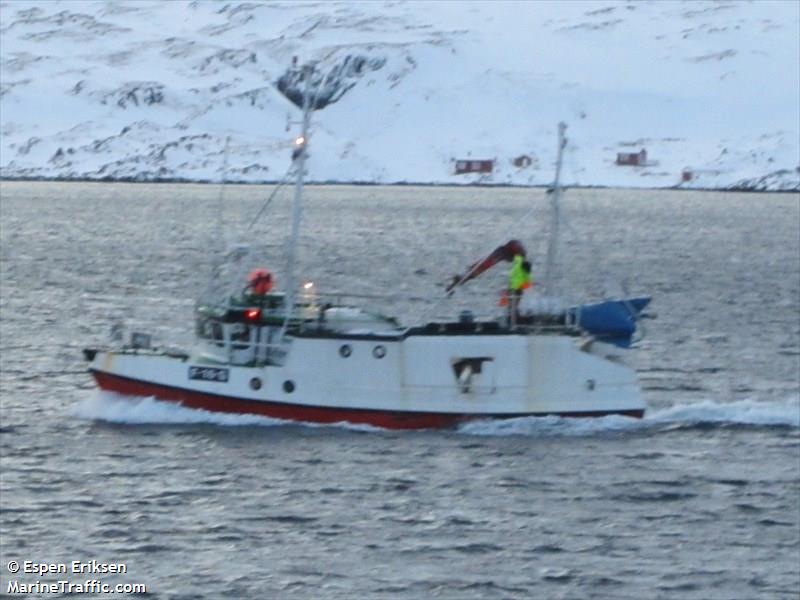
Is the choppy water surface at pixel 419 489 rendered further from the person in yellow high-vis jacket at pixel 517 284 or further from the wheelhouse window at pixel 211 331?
the person in yellow high-vis jacket at pixel 517 284

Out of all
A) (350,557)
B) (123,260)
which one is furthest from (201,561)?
(123,260)

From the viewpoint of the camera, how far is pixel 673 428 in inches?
1601

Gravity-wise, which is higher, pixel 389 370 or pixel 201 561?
pixel 389 370

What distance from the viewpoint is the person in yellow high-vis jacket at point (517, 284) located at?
40062mm

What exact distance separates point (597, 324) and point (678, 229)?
102 meters

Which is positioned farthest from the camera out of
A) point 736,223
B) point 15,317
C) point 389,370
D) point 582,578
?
point 736,223

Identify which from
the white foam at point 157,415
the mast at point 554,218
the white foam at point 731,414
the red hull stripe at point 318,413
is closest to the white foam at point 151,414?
the white foam at point 157,415

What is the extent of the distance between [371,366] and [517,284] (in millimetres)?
3489

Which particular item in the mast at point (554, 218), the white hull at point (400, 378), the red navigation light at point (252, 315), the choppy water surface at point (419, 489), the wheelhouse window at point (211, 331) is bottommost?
the choppy water surface at point (419, 489)

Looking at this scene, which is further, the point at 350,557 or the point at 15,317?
the point at 15,317

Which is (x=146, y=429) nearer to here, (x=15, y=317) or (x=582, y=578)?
(x=582, y=578)

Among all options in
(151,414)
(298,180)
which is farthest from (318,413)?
(298,180)

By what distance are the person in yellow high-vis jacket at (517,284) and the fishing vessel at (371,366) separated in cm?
12

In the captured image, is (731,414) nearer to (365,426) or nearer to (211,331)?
(365,426)
